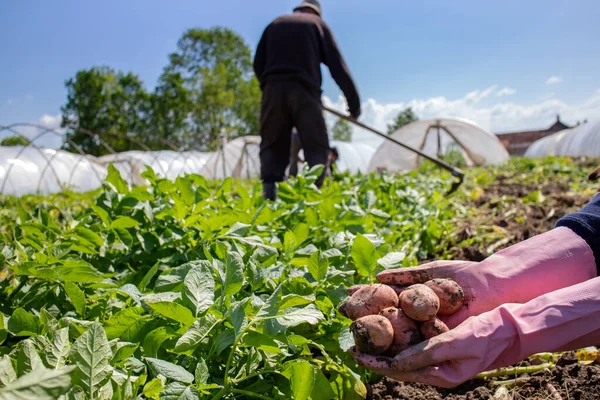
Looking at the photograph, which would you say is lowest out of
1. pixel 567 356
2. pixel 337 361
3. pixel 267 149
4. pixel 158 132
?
pixel 567 356

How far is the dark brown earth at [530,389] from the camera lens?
1.42 m

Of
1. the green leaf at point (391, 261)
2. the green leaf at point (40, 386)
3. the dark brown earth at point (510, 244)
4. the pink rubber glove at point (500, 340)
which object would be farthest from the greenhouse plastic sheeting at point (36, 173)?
the green leaf at point (40, 386)

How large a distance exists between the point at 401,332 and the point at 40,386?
0.77 metres

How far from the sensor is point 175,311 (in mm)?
987

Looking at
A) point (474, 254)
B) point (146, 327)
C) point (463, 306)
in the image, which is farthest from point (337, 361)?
point (474, 254)

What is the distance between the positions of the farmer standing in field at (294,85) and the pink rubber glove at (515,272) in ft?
9.62

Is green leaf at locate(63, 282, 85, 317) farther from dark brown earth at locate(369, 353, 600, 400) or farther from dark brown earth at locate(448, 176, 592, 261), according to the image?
dark brown earth at locate(448, 176, 592, 261)

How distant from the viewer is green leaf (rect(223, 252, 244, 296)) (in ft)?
3.48

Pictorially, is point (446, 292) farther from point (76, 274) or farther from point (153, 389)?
point (76, 274)

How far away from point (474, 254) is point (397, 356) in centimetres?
196

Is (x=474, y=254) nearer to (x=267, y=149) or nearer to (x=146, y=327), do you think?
(x=146, y=327)

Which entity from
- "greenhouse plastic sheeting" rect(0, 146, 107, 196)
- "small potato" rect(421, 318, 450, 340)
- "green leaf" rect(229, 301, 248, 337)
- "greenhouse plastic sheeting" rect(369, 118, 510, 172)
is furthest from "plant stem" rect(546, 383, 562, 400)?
"greenhouse plastic sheeting" rect(369, 118, 510, 172)

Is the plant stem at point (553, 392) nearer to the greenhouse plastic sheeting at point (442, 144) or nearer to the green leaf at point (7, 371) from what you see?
the green leaf at point (7, 371)

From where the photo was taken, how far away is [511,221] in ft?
12.8
